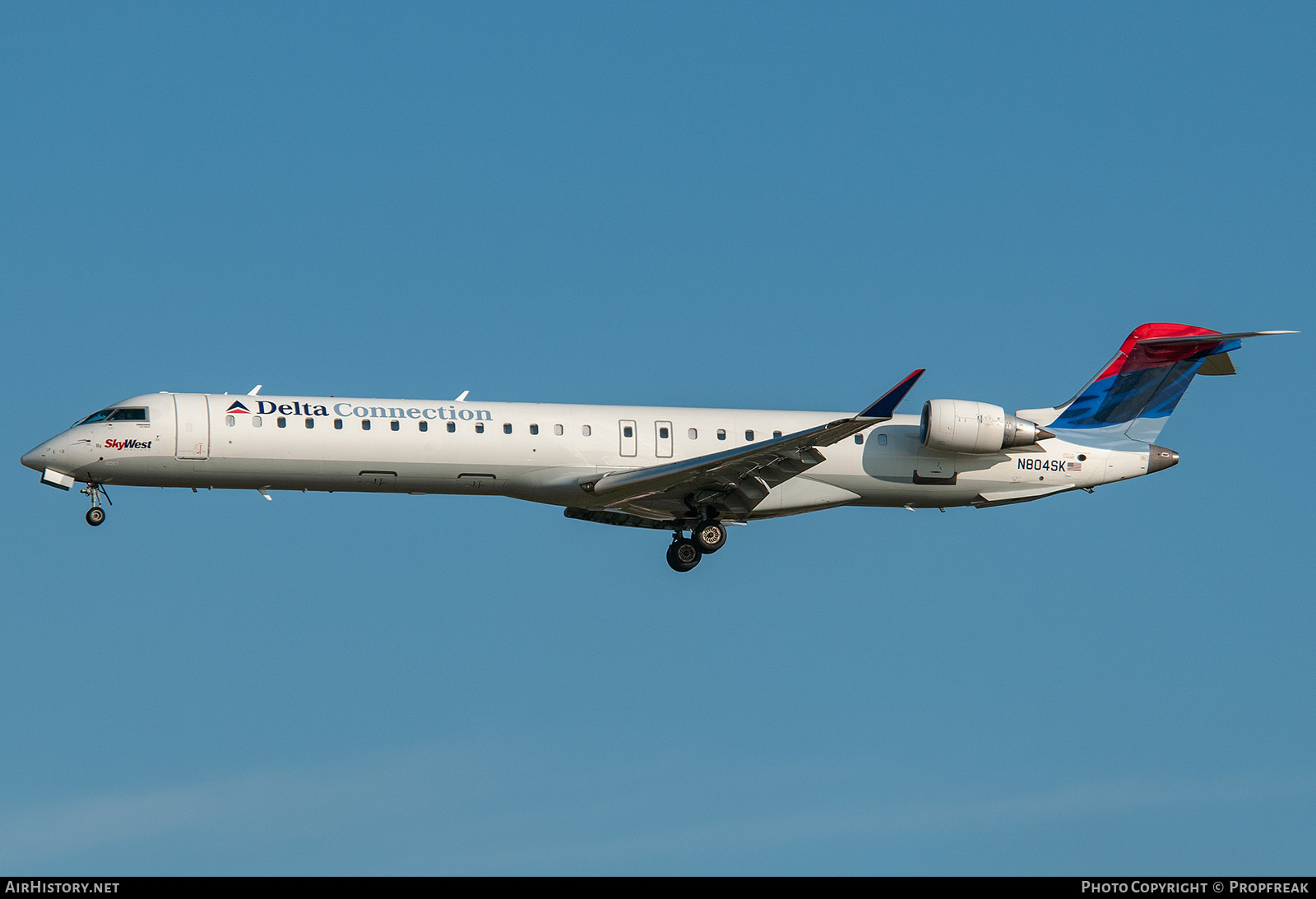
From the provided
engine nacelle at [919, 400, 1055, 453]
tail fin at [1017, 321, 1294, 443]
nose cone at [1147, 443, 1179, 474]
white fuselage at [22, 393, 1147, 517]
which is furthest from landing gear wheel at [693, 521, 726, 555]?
nose cone at [1147, 443, 1179, 474]

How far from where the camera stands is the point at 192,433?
92.2 feet

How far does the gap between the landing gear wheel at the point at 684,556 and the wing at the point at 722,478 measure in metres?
0.59

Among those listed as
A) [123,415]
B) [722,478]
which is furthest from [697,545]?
[123,415]

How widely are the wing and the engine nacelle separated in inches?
101

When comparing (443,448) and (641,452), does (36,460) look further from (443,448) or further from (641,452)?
(641,452)

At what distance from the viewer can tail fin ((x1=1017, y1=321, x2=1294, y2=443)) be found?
32.2 meters

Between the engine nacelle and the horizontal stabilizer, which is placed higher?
the horizontal stabilizer

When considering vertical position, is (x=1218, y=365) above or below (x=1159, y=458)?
above

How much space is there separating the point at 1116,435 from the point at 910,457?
481cm

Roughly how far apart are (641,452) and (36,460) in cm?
1115

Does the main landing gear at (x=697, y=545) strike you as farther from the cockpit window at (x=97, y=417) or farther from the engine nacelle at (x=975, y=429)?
the cockpit window at (x=97, y=417)

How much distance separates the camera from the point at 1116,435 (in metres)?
32.1

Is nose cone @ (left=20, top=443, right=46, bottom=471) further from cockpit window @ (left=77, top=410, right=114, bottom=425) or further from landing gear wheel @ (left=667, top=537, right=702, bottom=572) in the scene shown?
landing gear wheel @ (left=667, top=537, right=702, bottom=572)
